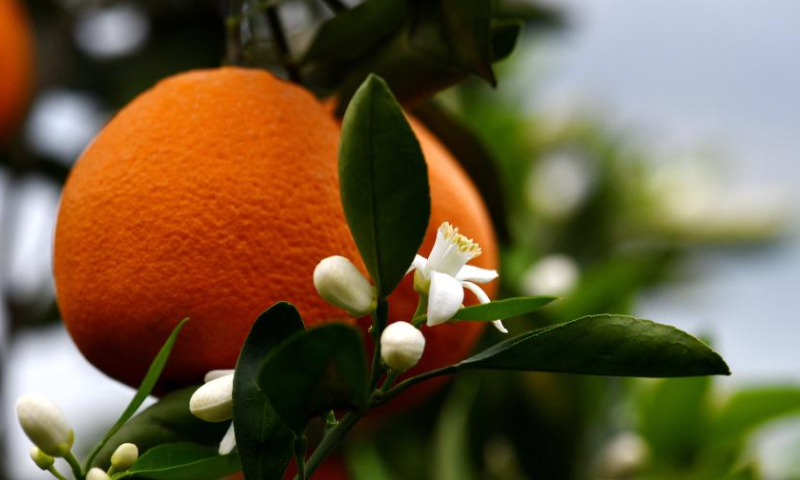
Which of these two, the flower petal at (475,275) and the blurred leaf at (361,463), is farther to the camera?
the blurred leaf at (361,463)

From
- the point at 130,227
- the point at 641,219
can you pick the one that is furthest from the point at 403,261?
the point at 641,219

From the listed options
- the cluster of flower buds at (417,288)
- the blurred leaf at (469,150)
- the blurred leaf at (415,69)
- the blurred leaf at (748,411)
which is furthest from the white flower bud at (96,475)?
the blurred leaf at (748,411)

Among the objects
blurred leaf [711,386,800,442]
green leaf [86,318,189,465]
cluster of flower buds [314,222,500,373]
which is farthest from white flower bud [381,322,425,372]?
blurred leaf [711,386,800,442]

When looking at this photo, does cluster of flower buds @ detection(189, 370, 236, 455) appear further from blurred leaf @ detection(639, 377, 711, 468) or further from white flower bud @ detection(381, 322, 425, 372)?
blurred leaf @ detection(639, 377, 711, 468)

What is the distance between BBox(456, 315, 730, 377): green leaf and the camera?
0.41m

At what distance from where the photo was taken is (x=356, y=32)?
1.93 ft

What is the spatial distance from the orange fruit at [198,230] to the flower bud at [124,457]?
6cm

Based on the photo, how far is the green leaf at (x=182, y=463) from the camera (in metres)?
0.45

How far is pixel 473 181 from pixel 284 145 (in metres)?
0.25

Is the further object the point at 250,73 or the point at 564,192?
the point at 564,192

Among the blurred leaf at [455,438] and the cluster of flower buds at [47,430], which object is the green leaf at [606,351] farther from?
the blurred leaf at [455,438]

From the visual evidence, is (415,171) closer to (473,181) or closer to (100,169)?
(100,169)

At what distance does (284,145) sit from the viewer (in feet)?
1.65

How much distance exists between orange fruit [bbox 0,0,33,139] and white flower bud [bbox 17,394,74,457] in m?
0.87
